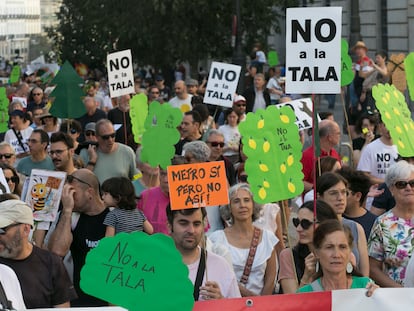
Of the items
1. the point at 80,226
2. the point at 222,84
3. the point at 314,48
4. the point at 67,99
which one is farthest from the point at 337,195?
the point at 222,84

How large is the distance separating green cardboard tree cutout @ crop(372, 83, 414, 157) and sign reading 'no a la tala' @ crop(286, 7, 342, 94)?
0.71m

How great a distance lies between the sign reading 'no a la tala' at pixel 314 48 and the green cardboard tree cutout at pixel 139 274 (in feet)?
10.5

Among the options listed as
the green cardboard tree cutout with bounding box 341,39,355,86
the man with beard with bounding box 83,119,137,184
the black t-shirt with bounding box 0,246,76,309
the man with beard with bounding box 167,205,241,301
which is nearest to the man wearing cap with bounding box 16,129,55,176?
the man with beard with bounding box 83,119,137,184

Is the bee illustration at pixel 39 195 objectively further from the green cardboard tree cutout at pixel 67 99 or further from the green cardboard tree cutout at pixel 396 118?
the green cardboard tree cutout at pixel 67 99

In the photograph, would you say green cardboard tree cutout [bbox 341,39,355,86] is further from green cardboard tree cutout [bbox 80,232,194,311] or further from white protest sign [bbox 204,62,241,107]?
green cardboard tree cutout [bbox 80,232,194,311]

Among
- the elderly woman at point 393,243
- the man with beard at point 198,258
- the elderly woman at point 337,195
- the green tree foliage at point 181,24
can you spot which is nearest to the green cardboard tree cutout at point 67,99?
the elderly woman at point 337,195

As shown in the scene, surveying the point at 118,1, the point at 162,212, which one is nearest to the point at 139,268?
the point at 162,212

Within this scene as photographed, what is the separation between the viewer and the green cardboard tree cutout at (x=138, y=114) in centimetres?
1392

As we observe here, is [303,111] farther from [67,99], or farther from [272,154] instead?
[272,154]

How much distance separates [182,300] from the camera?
5.77m

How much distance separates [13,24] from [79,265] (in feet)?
454

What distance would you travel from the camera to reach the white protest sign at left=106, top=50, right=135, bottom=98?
15297 mm

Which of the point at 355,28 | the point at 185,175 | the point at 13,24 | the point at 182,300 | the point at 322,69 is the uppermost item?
the point at 13,24

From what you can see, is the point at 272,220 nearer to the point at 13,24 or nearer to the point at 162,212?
the point at 162,212
